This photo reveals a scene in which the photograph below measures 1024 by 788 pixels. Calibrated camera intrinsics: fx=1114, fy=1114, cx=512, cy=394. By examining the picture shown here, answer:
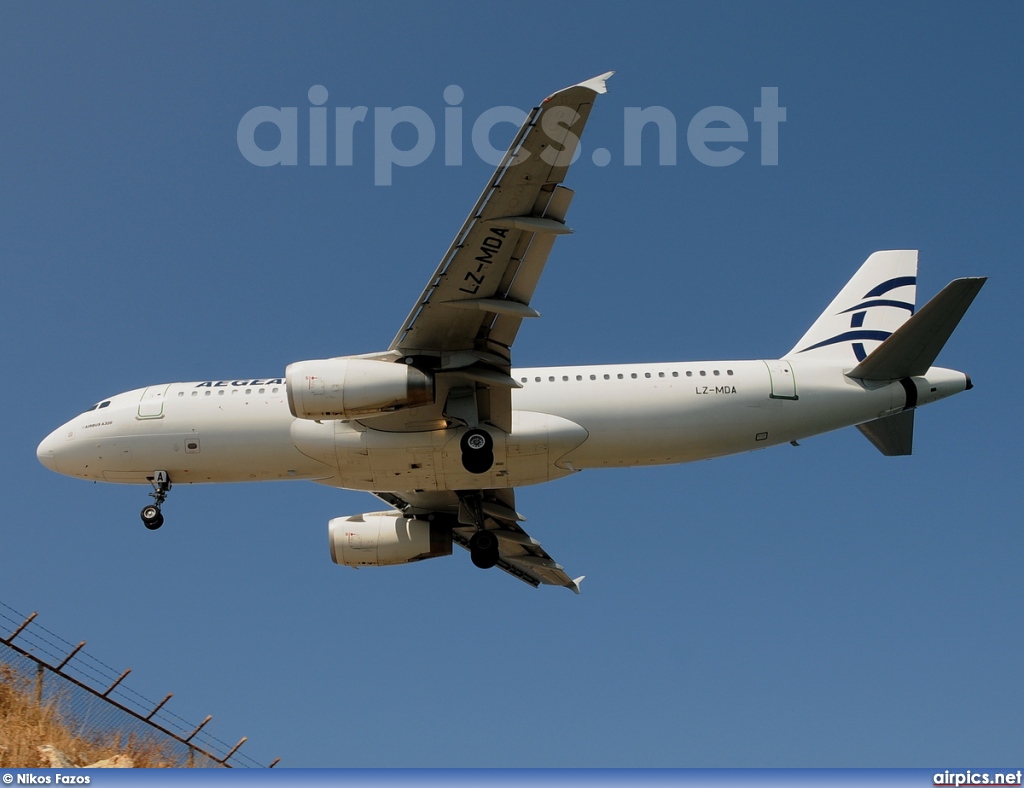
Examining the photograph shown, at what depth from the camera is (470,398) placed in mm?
23625

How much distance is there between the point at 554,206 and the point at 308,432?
785 centimetres

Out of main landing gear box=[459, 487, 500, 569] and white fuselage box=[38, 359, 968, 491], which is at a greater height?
white fuselage box=[38, 359, 968, 491]

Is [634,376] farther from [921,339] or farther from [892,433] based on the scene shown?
A: [892,433]

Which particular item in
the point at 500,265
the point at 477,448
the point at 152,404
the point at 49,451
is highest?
the point at 500,265

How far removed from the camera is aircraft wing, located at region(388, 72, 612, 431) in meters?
18.5

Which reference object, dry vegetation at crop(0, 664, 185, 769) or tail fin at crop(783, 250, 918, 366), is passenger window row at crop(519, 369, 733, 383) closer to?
tail fin at crop(783, 250, 918, 366)

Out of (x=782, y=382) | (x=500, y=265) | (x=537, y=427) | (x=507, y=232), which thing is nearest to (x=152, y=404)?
(x=537, y=427)

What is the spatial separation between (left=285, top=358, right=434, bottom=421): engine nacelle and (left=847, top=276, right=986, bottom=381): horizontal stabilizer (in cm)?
1027

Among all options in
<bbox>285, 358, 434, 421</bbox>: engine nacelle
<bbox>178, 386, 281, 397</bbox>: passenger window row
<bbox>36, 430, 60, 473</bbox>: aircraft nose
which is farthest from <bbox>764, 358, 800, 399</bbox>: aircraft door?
<bbox>36, 430, 60, 473</bbox>: aircraft nose

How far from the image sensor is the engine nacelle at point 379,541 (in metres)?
28.5

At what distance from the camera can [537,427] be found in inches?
942

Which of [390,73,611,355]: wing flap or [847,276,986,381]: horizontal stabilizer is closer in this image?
[390,73,611,355]: wing flap

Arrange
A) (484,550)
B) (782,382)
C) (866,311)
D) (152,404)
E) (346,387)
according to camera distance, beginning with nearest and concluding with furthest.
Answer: (346,387), (782,382), (152,404), (484,550), (866,311)

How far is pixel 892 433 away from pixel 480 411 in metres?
9.79
